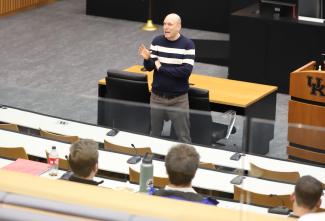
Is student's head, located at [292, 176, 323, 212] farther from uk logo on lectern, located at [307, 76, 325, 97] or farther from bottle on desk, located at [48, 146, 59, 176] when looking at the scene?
uk logo on lectern, located at [307, 76, 325, 97]

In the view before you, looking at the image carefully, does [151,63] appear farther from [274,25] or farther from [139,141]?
[274,25]

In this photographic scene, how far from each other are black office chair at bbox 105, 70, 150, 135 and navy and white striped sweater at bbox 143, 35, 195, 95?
1.10ft

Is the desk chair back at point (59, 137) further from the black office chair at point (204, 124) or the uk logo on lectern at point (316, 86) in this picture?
the uk logo on lectern at point (316, 86)

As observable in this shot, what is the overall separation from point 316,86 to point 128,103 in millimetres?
2854

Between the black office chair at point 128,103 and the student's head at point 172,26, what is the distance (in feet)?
1.98

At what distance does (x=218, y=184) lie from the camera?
6180 mm

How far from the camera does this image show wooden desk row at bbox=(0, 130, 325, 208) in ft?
19.3

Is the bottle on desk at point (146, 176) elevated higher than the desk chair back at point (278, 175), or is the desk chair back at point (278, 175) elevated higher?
the bottle on desk at point (146, 176)

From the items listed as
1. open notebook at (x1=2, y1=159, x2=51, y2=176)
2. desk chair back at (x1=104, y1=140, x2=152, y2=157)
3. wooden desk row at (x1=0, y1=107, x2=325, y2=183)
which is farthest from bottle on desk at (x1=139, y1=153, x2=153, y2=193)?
desk chair back at (x1=104, y1=140, x2=152, y2=157)

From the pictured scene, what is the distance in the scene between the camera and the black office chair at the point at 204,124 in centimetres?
Result: 643

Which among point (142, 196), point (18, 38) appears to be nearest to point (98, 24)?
point (18, 38)

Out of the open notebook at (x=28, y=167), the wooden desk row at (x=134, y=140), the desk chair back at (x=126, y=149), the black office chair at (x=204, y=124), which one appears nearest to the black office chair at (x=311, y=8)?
the black office chair at (x=204, y=124)

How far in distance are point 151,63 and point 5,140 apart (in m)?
1.76

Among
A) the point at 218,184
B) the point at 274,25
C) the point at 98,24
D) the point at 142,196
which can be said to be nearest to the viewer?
the point at 142,196
